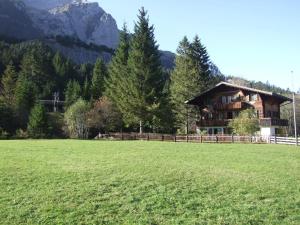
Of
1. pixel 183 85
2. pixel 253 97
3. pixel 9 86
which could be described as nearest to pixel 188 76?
pixel 183 85

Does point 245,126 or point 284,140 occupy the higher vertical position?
point 245,126

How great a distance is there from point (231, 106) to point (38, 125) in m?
29.9

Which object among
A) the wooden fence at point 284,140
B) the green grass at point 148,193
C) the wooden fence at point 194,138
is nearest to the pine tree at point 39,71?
the wooden fence at point 194,138

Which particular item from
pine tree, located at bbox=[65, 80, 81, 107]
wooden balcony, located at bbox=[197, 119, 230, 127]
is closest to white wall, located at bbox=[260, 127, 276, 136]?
wooden balcony, located at bbox=[197, 119, 230, 127]

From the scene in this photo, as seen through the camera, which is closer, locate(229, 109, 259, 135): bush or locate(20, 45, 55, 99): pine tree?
locate(229, 109, 259, 135): bush

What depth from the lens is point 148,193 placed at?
45.1ft

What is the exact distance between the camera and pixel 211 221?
433 inches

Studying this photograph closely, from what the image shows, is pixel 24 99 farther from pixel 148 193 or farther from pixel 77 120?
pixel 148 193

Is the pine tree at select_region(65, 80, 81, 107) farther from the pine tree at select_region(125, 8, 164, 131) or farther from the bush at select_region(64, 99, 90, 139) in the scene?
the pine tree at select_region(125, 8, 164, 131)

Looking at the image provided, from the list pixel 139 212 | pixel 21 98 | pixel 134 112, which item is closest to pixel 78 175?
pixel 139 212

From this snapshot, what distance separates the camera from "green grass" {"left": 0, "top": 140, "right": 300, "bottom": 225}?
11391 millimetres

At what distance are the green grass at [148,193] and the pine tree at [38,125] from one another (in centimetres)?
4400

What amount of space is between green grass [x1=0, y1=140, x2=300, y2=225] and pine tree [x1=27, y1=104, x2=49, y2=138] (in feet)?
144

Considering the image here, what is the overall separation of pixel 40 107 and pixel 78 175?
5030 centimetres
